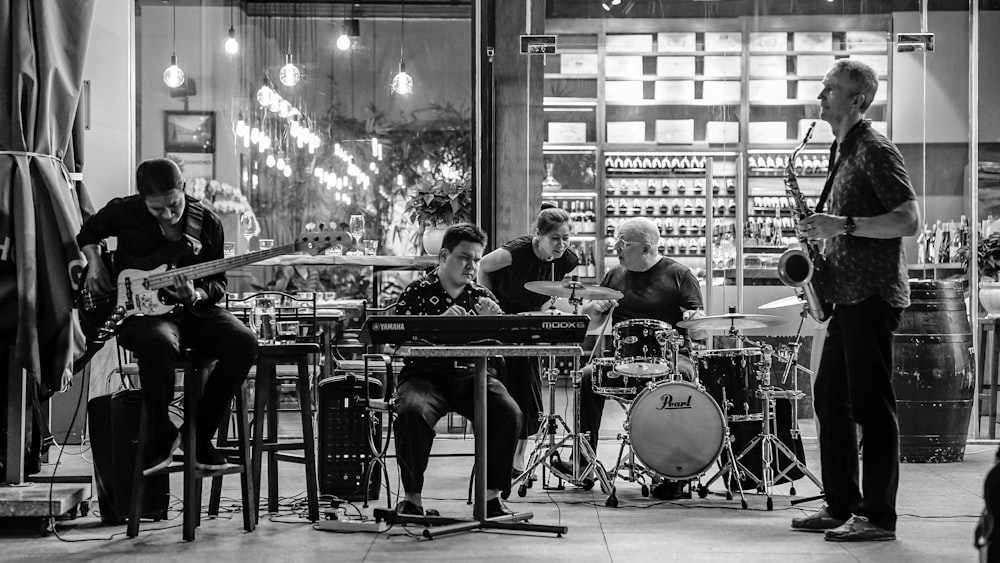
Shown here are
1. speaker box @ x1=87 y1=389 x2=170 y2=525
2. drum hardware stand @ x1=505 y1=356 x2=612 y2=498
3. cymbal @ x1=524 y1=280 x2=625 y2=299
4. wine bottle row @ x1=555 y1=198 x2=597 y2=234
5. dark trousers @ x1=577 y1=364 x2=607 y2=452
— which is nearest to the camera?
speaker box @ x1=87 y1=389 x2=170 y2=525

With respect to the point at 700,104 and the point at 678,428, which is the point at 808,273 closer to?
the point at 678,428

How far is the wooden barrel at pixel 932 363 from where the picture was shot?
5.69 meters

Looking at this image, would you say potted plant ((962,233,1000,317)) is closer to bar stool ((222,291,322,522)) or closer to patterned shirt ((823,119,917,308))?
patterned shirt ((823,119,917,308))

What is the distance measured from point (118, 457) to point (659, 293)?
2609mm

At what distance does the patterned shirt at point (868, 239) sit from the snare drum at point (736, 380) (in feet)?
3.68

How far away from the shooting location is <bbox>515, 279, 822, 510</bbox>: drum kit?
15.5ft

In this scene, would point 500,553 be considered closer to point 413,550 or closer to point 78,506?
point 413,550

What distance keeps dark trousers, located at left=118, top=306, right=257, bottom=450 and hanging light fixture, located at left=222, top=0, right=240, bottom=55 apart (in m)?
5.87

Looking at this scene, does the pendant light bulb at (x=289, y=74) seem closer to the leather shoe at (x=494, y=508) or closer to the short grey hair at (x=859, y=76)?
the leather shoe at (x=494, y=508)

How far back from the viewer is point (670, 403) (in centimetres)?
476

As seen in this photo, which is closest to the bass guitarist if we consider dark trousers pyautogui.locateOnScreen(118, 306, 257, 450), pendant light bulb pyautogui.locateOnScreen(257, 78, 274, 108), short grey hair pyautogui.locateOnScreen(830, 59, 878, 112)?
dark trousers pyautogui.locateOnScreen(118, 306, 257, 450)

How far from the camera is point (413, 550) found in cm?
366

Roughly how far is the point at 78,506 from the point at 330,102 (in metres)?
5.98

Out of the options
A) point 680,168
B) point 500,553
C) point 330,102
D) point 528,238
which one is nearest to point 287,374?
point 528,238
